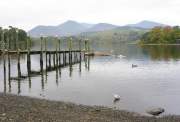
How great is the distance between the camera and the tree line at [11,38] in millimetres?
78400

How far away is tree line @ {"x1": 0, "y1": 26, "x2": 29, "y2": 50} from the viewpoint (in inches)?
3087

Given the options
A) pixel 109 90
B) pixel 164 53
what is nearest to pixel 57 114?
pixel 109 90

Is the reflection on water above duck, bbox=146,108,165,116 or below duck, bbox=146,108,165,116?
below

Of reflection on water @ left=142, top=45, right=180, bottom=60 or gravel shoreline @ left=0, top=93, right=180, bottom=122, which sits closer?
gravel shoreline @ left=0, top=93, right=180, bottom=122

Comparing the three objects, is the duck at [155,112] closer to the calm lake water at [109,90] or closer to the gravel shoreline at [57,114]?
the calm lake water at [109,90]

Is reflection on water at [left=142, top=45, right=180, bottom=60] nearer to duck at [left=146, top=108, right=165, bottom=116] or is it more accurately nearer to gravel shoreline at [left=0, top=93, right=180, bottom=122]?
duck at [left=146, top=108, right=165, bottom=116]

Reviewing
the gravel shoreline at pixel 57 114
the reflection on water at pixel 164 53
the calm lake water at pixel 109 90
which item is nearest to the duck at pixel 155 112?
the calm lake water at pixel 109 90

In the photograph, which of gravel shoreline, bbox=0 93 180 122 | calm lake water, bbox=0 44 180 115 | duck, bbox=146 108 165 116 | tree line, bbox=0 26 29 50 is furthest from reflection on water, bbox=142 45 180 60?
gravel shoreline, bbox=0 93 180 122

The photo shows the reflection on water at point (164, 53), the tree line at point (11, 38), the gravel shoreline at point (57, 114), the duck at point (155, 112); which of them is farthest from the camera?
the reflection on water at point (164, 53)

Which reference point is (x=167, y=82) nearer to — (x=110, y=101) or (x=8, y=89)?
(x=110, y=101)

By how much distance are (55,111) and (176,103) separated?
51.4 ft

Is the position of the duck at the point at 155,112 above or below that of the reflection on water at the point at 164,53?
above

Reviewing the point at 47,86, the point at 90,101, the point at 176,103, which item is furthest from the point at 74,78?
the point at 176,103

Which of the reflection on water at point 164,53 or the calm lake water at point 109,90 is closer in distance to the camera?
the calm lake water at point 109,90
